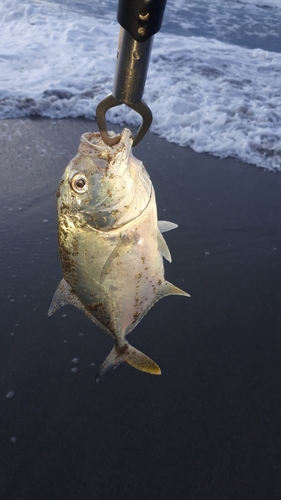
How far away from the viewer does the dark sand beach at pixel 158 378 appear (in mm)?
2912

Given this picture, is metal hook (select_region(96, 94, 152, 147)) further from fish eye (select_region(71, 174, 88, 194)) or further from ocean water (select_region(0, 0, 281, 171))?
ocean water (select_region(0, 0, 281, 171))

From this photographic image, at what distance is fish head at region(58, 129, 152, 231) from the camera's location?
1.73 m

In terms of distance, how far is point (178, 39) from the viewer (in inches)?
454

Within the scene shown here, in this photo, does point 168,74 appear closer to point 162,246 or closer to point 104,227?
point 162,246

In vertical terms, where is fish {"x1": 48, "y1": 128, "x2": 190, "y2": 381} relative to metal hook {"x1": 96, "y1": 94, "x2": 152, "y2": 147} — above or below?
below

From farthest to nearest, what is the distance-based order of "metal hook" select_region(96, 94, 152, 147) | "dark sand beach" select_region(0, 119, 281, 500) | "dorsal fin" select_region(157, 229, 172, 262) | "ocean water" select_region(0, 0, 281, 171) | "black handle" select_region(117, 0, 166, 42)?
"ocean water" select_region(0, 0, 281, 171), "dark sand beach" select_region(0, 119, 281, 500), "dorsal fin" select_region(157, 229, 172, 262), "metal hook" select_region(96, 94, 152, 147), "black handle" select_region(117, 0, 166, 42)

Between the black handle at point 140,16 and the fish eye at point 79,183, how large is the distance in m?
0.69

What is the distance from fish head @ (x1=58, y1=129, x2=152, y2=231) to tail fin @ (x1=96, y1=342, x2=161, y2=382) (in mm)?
570

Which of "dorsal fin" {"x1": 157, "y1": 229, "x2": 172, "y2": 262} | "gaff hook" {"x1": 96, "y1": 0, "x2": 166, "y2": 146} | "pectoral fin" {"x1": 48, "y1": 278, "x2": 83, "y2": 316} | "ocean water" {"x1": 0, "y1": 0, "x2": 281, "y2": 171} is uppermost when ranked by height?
"gaff hook" {"x1": 96, "y1": 0, "x2": 166, "y2": 146}

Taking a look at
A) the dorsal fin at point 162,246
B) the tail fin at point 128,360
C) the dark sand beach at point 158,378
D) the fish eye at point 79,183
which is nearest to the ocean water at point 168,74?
the dark sand beach at point 158,378

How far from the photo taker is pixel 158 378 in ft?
11.3

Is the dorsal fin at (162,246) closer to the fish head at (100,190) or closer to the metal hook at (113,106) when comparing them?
the fish head at (100,190)

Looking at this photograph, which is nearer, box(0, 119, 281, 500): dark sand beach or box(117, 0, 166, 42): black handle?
box(117, 0, 166, 42): black handle

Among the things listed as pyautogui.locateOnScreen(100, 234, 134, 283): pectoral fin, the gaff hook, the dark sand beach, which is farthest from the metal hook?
the dark sand beach
